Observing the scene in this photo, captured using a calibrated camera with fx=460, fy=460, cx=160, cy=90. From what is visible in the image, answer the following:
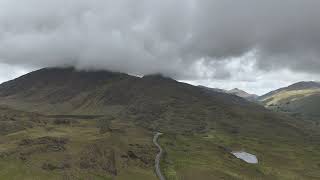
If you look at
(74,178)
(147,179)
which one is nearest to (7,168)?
(74,178)

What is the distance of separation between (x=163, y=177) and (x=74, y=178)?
126ft

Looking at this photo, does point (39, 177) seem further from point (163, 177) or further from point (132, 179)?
point (163, 177)

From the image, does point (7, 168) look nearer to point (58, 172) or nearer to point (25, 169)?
point (25, 169)

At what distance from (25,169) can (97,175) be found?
3246 centimetres

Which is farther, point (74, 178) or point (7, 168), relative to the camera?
point (7, 168)

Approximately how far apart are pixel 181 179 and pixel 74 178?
45784 mm

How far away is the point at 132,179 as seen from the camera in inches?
7697

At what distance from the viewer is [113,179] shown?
19238 centimetres

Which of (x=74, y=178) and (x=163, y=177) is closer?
(x=74, y=178)

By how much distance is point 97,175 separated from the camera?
194 metres

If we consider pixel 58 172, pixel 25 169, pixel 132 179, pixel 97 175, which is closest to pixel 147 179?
pixel 132 179

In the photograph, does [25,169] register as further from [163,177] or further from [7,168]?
[163,177]

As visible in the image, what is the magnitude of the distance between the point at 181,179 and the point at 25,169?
6774 cm

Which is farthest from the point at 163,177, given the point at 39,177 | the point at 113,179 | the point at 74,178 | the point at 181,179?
the point at 39,177
